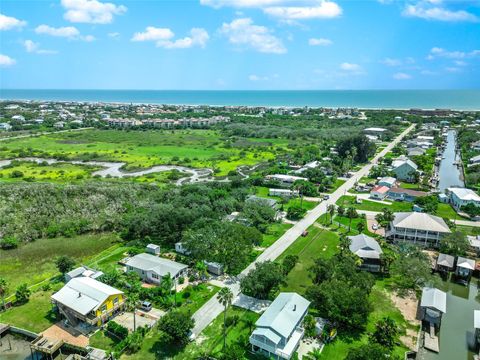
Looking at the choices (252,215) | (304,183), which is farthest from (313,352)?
(304,183)

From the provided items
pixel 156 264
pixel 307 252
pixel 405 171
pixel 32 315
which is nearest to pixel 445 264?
pixel 307 252

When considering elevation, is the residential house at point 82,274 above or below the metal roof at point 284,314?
below

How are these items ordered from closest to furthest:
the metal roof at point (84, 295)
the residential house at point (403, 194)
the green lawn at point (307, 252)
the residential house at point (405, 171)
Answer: the metal roof at point (84, 295)
the green lawn at point (307, 252)
the residential house at point (403, 194)
the residential house at point (405, 171)

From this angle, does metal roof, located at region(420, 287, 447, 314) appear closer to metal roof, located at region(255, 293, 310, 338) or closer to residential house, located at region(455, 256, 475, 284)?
residential house, located at region(455, 256, 475, 284)

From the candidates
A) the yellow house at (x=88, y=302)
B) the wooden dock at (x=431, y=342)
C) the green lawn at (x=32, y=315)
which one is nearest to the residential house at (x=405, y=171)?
the wooden dock at (x=431, y=342)

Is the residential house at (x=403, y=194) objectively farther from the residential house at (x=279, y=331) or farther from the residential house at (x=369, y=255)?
the residential house at (x=279, y=331)

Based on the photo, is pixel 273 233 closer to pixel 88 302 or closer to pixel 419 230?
pixel 419 230
